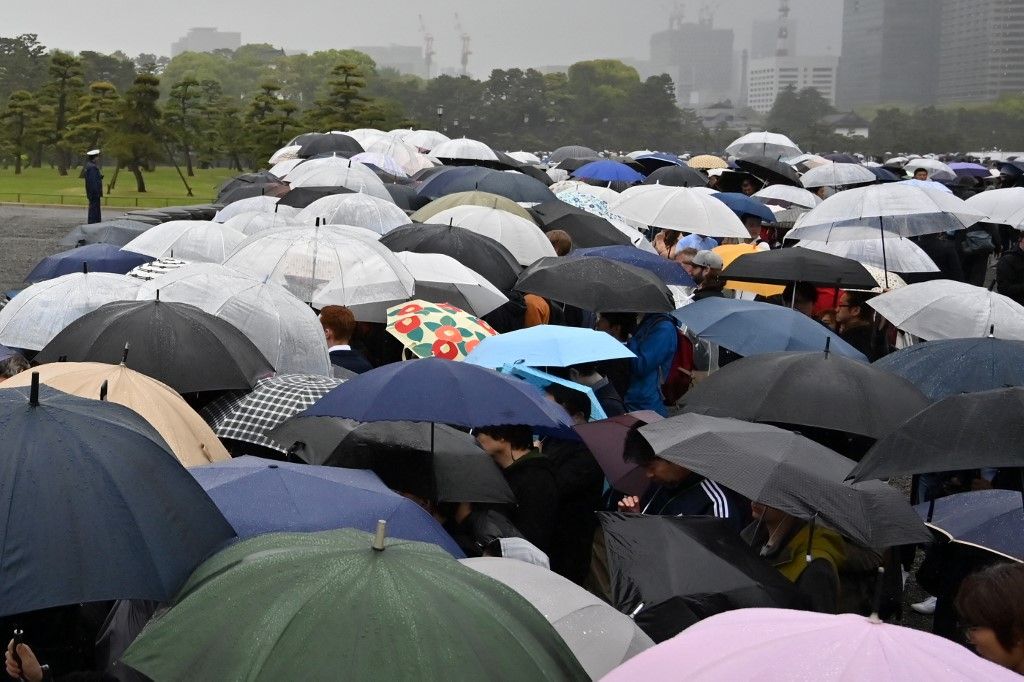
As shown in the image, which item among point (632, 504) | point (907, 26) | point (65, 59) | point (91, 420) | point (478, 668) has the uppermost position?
point (907, 26)

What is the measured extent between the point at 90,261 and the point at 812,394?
5775mm

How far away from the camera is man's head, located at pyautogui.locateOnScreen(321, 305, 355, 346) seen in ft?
20.2

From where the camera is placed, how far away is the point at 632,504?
16.0 ft

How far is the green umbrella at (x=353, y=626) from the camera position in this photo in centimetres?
244

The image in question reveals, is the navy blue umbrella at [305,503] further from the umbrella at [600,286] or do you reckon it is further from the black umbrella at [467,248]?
the black umbrella at [467,248]

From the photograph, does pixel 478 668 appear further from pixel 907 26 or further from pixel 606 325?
pixel 907 26

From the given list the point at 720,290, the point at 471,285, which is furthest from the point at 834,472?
the point at 720,290

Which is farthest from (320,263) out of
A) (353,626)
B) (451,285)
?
(353,626)

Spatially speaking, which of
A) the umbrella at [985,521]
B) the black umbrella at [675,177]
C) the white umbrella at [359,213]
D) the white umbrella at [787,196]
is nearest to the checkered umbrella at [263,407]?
the umbrella at [985,521]

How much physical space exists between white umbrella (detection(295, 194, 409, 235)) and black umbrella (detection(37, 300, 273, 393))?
435 cm

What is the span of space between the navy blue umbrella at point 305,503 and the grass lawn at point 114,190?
31817mm

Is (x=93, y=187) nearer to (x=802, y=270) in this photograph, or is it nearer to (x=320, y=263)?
(x=320, y=263)

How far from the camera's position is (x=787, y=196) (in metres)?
15.0

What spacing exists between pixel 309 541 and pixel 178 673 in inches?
19.5
